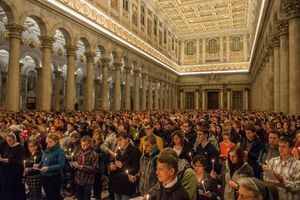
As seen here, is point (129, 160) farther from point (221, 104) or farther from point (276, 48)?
point (221, 104)

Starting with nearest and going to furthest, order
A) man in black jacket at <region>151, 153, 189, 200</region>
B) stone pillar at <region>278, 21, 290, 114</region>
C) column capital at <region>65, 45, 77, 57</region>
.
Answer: man in black jacket at <region>151, 153, 189, 200</region>, stone pillar at <region>278, 21, 290, 114</region>, column capital at <region>65, 45, 77, 57</region>

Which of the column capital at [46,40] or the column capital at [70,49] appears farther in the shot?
the column capital at [70,49]

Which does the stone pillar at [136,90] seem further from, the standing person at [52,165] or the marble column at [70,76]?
the standing person at [52,165]

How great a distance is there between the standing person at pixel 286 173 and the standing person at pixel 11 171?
4579 millimetres

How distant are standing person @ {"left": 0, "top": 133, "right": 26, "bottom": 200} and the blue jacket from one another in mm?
623

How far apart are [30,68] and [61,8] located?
13.4 metres

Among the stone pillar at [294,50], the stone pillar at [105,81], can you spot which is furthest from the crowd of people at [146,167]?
the stone pillar at [105,81]

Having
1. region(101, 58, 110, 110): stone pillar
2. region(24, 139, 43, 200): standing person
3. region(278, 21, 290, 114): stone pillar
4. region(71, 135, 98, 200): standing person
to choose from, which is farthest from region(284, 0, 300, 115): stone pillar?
region(101, 58, 110, 110): stone pillar

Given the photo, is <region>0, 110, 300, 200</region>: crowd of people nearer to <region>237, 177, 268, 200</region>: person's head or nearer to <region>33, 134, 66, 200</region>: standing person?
<region>33, 134, 66, 200</region>: standing person

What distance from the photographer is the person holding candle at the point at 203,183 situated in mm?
4207

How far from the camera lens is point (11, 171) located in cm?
519

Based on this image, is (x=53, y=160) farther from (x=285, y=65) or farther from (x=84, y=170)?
(x=285, y=65)

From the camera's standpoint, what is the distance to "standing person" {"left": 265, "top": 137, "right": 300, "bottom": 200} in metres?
3.58

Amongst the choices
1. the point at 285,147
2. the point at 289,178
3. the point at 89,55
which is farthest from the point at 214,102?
the point at 289,178
